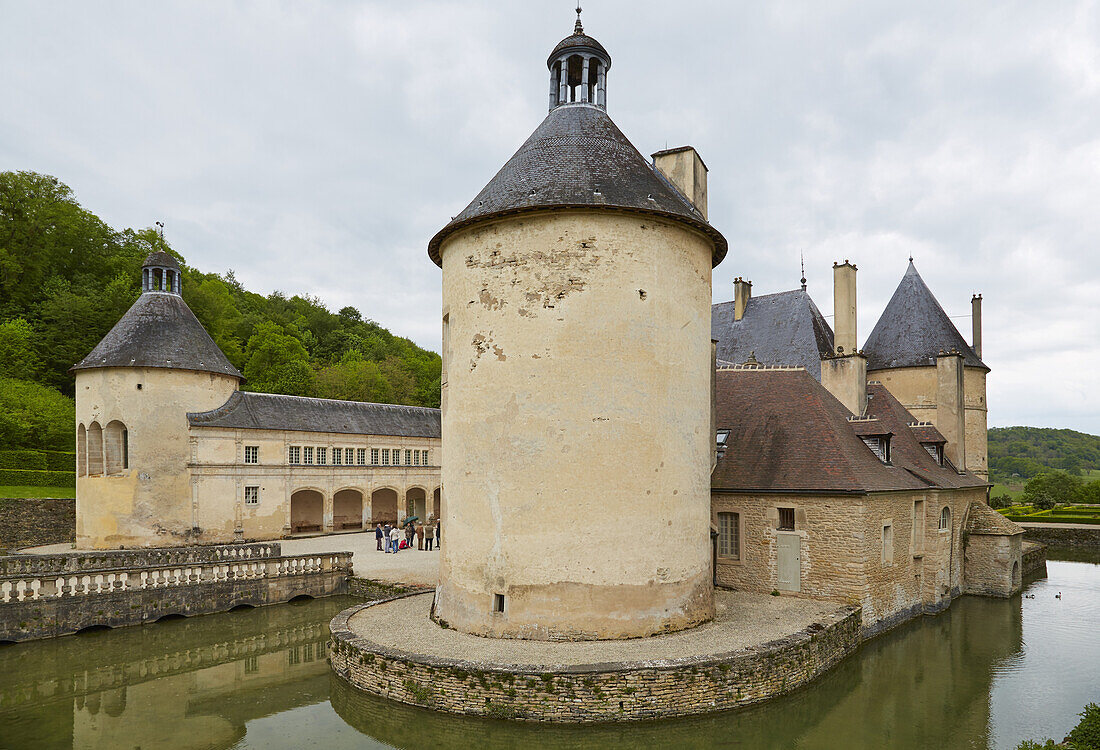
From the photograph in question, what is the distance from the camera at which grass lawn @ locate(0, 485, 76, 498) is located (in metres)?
27.8

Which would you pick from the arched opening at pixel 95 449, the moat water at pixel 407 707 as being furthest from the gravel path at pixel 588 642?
the arched opening at pixel 95 449

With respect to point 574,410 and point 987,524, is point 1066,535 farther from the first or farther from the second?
point 574,410

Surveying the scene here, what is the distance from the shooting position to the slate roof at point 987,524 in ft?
64.1

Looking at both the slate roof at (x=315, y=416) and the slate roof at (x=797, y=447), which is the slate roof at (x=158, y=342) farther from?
the slate roof at (x=797, y=447)

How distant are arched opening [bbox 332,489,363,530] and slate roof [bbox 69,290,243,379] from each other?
955cm

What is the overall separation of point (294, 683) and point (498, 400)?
607 centimetres

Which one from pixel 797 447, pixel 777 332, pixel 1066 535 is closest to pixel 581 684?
pixel 797 447

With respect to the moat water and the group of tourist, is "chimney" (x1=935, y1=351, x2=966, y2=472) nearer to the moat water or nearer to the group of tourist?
the moat water

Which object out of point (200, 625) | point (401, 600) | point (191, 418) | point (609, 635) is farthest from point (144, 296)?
point (609, 635)

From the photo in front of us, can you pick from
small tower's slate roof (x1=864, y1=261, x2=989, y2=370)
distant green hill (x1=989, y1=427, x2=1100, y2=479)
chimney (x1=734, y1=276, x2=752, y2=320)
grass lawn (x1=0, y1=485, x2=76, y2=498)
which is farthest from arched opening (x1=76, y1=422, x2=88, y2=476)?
distant green hill (x1=989, y1=427, x2=1100, y2=479)

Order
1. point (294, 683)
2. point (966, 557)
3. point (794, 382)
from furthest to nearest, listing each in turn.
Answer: point (966, 557)
point (794, 382)
point (294, 683)

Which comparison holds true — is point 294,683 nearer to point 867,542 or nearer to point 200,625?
point 200,625

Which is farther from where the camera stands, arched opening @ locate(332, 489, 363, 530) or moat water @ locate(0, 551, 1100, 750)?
arched opening @ locate(332, 489, 363, 530)

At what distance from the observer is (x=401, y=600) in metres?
15.1
